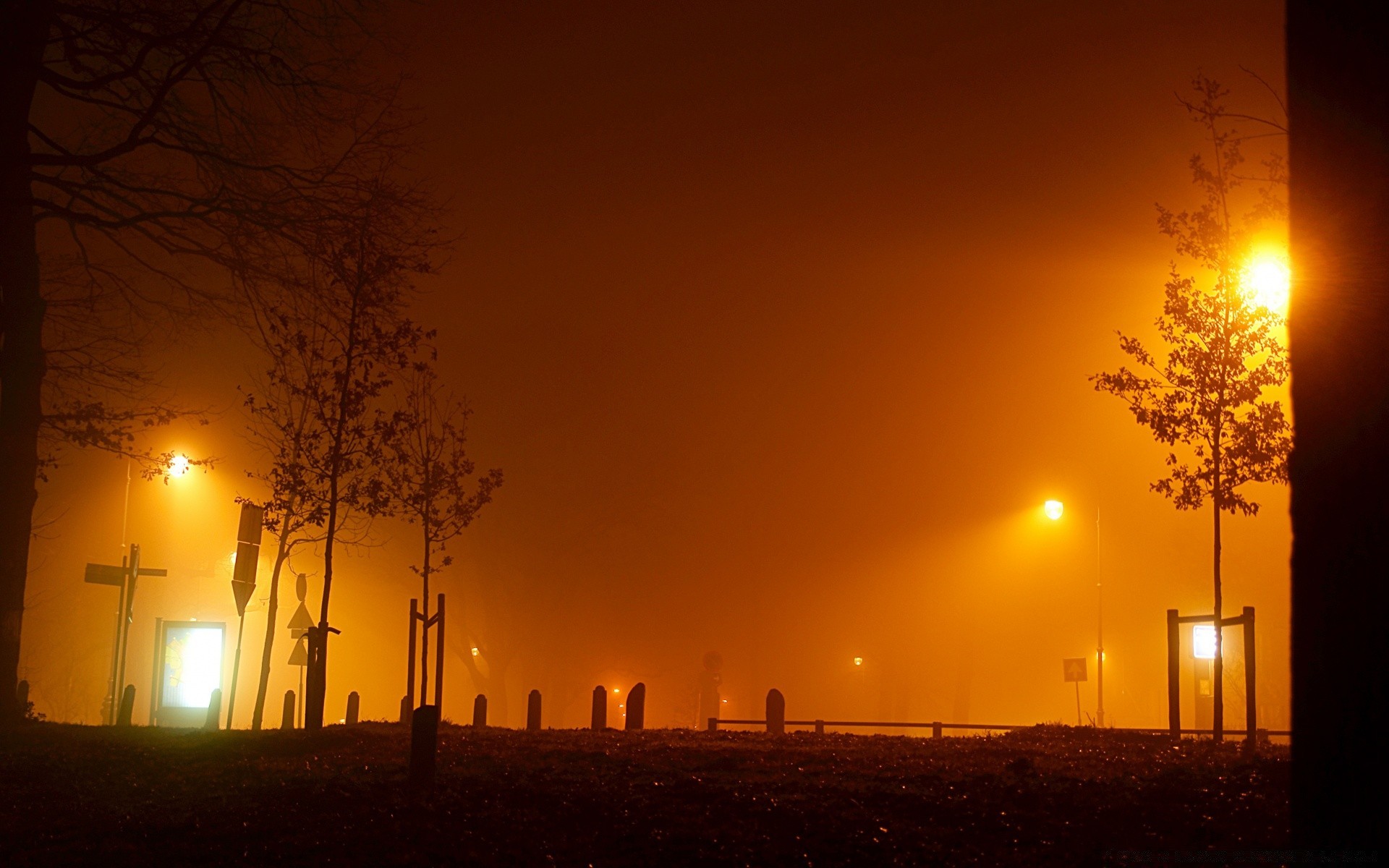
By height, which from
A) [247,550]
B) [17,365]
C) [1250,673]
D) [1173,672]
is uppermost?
[17,365]

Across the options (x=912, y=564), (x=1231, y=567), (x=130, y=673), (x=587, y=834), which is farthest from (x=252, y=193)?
(x=912, y=564)

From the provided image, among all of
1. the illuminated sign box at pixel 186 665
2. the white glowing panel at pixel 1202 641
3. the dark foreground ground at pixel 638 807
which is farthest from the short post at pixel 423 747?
the illuminated sign box at pixel 186 665

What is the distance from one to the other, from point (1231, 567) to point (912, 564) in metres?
18.0

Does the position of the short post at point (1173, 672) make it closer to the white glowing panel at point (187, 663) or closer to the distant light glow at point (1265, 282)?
the distant light glow at point (1265, 282)

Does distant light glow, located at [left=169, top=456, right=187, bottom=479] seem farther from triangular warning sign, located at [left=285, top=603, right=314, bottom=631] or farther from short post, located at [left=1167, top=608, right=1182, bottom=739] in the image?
short post, located at [left=1167, top=608, right=1182, bottom=739]

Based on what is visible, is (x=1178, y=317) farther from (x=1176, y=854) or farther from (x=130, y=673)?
(x=130, y=673)

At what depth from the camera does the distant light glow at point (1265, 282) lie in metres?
15.1

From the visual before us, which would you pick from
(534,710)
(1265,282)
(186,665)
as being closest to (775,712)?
(534,710)

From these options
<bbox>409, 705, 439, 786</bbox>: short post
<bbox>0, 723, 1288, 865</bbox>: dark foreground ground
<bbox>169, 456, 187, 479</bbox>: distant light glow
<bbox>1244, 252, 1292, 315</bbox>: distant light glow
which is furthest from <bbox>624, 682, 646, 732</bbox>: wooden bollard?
<bbox>1244, 252, 1292, 315</bbox>: distant light glow

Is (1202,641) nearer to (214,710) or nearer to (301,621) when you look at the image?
(301,621)

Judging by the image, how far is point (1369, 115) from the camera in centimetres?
514

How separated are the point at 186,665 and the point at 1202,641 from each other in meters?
23.5

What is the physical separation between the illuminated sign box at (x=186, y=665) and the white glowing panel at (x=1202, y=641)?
21.9 m

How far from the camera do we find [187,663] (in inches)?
1061
